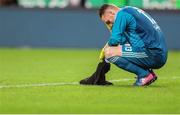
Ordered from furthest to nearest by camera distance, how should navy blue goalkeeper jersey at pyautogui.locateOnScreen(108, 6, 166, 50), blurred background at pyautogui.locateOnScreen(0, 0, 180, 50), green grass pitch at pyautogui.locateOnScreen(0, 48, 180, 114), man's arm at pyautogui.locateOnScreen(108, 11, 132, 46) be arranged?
blurred background at pyautogui.locateOnScreen(0, 0, 180, 50)
navy blue goalkeeper jersey at pyautogui.locateOnScreen(108, 6, 166, 50)
man's arm at pyautogui.locateOnScreen(108, 11, 132, 46)
green grass pitch at pyautogui.locateOnScreen(0, 48, 180, 114)

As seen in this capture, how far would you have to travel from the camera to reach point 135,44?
12125 mm

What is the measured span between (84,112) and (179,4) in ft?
45.2

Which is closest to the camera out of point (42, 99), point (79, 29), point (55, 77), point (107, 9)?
point (42, 99)

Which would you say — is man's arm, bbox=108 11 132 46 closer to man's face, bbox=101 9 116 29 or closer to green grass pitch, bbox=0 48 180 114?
man's face, bbox=101 9 116 29

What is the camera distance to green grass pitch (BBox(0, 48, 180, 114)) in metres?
9.88

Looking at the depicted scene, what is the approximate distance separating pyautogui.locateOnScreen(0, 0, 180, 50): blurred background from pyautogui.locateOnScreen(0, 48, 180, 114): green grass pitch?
633 cm

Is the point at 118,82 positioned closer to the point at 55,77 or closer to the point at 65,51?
the point at 55,77

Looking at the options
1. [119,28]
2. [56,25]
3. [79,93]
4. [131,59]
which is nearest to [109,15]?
[119,28]

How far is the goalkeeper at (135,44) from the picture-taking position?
12031 millimetres

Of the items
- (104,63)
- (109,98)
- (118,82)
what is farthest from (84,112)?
(118,82)

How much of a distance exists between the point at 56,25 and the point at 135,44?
12.7 meters

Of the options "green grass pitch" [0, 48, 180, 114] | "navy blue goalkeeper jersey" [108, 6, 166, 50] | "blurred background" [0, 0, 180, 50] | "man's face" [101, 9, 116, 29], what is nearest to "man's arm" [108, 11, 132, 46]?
"navy blue goalkeeper jersey" [108, 6, 166, 50]

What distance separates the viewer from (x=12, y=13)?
24672mm

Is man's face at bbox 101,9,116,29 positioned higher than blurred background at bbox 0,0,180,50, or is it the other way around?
man's face at bbox 101,9,116,29
